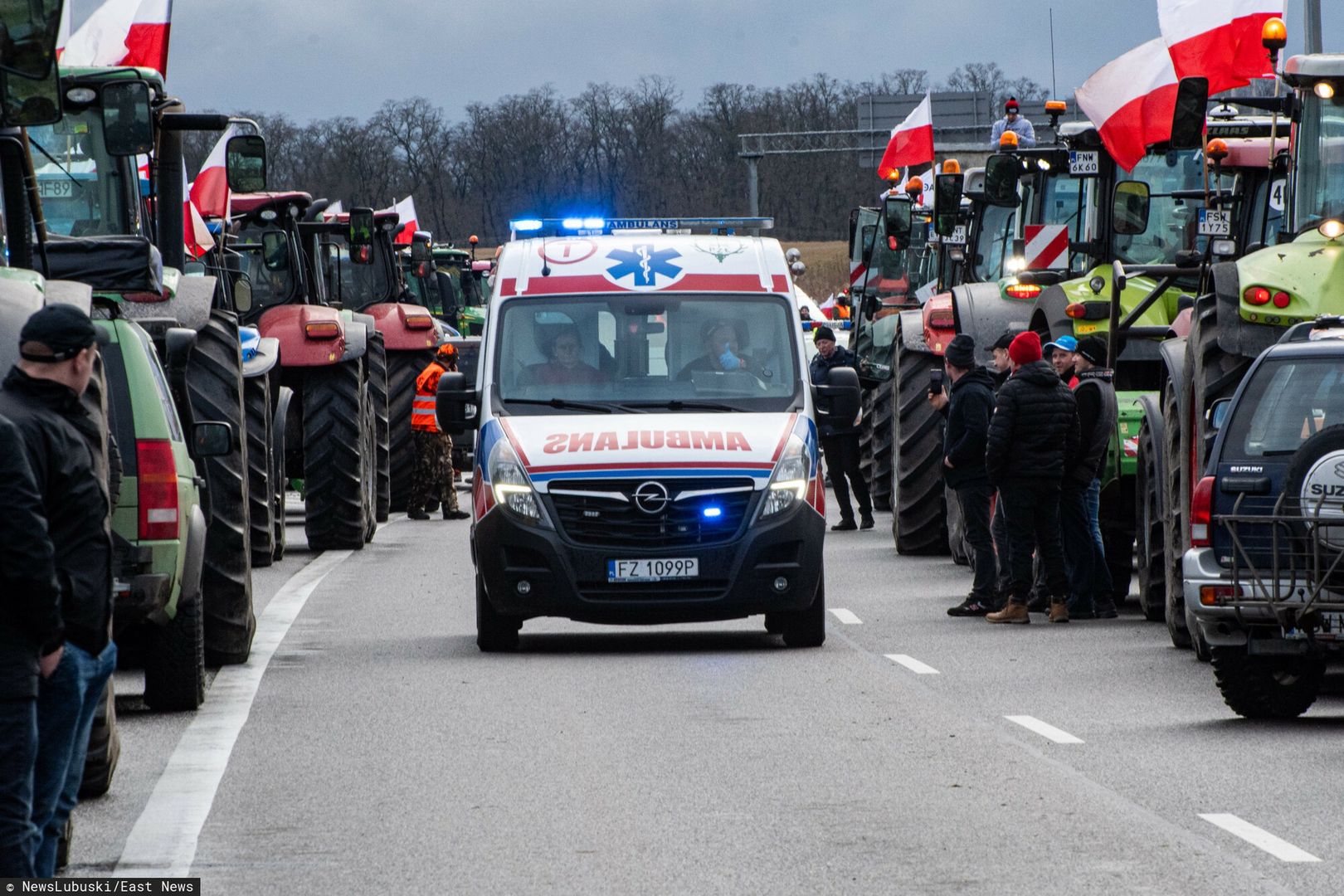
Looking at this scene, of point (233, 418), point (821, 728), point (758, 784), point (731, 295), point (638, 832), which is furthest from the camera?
point (731, 295)

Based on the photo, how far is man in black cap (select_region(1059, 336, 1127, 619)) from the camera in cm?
1605

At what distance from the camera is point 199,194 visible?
81.5ft

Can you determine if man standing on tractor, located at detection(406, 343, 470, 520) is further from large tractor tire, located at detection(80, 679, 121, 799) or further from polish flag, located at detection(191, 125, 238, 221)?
large tractor tire, located at detection(80, 679, 121, 799)

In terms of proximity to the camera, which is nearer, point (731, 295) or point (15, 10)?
point (15, 10)

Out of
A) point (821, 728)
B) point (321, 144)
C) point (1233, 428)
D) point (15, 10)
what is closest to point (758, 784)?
point (821, 728)

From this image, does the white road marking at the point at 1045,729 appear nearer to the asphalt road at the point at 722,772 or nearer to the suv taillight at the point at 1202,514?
the asphalt road at the point at 722,772

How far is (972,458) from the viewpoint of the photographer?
1659 centimetres

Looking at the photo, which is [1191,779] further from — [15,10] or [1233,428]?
[15,10]

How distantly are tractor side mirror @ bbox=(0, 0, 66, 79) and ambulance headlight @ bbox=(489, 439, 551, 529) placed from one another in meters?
3.81

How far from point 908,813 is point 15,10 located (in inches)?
208

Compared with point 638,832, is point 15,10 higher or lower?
higher

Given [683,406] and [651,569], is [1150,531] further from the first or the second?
[651,569]

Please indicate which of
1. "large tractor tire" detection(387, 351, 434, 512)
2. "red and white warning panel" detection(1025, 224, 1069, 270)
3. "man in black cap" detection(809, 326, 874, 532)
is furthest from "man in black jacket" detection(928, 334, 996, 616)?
"large tractor tire" detection(387, 351, 434, 512)

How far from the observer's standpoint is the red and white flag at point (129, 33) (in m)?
20.2
